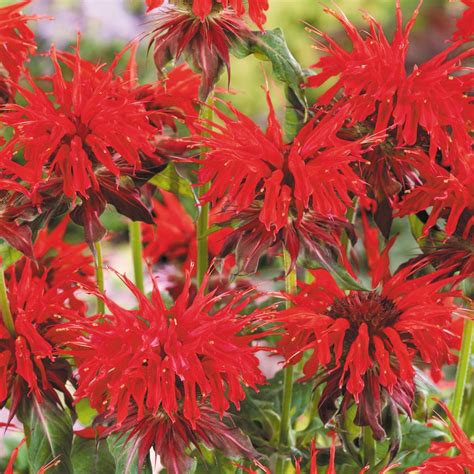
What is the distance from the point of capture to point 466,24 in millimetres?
680

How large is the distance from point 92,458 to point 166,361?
155 millimetres

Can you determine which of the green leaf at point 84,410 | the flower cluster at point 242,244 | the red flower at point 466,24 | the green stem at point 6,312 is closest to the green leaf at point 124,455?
the flower cluster at point 242,244

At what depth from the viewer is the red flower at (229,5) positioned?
0.64m

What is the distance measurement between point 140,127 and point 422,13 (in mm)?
3468

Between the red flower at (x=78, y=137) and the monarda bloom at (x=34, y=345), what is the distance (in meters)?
0.09

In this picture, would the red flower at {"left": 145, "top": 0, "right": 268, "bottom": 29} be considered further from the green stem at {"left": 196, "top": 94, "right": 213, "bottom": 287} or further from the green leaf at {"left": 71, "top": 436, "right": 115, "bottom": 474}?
the green leaf at {"left": 71, "top": 436, "right": 115, "bottom": 474}

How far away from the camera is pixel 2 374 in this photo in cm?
66

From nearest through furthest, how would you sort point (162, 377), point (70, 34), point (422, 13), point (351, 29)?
1. point (162, 377)
2. point (351, 29)
3. point (70, 34)
4. point (422, 13)

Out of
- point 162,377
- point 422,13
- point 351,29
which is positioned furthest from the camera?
point 422,13

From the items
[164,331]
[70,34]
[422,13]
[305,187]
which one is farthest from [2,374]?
[422,13]

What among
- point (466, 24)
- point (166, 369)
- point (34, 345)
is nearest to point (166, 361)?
point (166, 369)

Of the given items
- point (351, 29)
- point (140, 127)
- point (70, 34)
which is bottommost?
point (70, 34)

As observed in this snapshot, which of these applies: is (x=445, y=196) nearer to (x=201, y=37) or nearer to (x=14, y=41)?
(x=201, y=37)

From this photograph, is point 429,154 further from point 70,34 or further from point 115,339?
point 70,34
